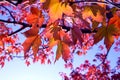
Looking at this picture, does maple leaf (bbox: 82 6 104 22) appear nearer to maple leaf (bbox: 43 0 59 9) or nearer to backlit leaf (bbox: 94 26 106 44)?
backlit leaf (bbox: 94 26 106 44)

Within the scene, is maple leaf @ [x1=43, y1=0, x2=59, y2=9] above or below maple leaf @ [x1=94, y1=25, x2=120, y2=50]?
above

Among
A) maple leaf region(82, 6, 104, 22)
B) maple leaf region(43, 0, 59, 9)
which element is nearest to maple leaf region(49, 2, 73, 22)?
maple leaf region(43, 0, 59, 9)

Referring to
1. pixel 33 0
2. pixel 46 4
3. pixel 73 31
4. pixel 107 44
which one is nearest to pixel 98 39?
pixel 107 44

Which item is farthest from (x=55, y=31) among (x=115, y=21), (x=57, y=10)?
(x=115, y=21)

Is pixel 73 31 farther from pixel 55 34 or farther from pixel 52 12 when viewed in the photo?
pixel 52 12

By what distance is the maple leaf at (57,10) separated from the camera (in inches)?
77.7

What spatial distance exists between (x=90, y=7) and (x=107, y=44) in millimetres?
390

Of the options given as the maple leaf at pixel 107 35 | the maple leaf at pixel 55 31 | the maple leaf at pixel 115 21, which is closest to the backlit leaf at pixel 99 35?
the maple leaf at pixel 107 35

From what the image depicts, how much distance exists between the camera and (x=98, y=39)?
2.13m

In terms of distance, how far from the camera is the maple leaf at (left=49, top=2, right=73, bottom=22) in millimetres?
1974

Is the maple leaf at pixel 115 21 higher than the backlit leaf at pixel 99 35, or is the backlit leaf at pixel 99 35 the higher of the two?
the maple leaf at pixel 115 21

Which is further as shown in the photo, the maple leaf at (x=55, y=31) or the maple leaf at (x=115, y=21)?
the maple leaf at (x=55, y=31)

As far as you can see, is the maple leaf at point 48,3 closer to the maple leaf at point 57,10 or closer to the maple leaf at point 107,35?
the maple leaf at point 57,10

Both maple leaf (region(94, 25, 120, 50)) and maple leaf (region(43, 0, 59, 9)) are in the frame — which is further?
maple leaf (region(94, 25, 120, 50))
